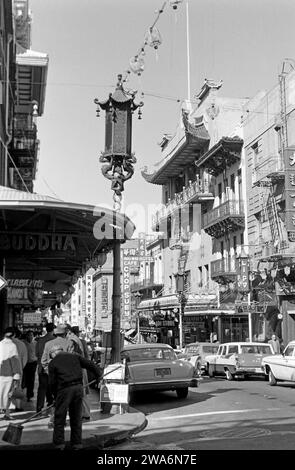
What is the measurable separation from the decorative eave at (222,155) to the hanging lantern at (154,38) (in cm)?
1974

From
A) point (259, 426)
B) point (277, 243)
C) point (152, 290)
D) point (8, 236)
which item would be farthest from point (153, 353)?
point (152, 290)

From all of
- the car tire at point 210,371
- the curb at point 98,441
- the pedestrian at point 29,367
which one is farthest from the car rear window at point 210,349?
the curb at point 98,441

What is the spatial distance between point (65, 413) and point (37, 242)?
7.59 m

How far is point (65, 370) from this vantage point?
8680 millimetres

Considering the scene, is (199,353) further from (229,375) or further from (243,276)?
(243,276)

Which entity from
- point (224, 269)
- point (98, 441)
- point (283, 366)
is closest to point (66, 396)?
point (98, 441)

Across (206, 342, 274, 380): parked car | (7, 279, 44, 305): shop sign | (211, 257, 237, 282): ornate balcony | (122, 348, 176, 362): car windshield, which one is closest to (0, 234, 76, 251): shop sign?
(122, 348, 176, 362): car windshield

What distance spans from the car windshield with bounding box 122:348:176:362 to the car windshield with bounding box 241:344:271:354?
7714mm

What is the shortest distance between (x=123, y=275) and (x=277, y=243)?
28.9 meters

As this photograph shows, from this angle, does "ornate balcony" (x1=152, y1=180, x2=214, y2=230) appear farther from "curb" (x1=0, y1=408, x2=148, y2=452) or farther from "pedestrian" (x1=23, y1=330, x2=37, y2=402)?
"curb" (x1=0, y1=408, x2=148, y2=452)

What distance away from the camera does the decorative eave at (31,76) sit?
97.2ft

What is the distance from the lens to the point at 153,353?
54.2 feet

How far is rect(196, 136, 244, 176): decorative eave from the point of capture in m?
37.2
